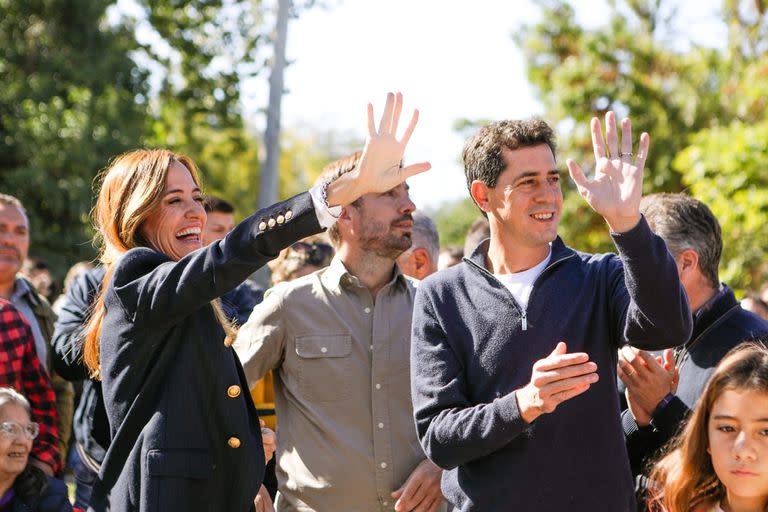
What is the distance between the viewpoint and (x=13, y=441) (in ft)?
15.1

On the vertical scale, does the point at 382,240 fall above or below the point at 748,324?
above

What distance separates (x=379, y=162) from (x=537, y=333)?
0.84 meters

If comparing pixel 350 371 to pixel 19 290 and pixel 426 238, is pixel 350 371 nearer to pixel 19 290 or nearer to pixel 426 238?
pixel 426 238

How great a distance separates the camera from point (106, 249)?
149 inches

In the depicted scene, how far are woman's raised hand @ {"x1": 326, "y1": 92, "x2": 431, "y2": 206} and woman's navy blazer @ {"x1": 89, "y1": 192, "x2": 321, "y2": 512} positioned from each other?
0.42 ft

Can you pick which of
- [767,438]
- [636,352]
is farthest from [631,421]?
[767,438]

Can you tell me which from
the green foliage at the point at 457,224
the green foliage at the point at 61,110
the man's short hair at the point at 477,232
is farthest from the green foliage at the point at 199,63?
the man's short hair at the point at 477,232

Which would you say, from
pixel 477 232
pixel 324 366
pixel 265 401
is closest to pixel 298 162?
pixel 477 232

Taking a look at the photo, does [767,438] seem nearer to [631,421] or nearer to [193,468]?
[631,421]

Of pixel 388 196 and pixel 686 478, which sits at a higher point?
pixel 388 196

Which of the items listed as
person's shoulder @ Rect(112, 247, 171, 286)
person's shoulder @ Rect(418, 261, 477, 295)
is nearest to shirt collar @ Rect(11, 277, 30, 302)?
person's shoulder @ Rect(112, 247, 171, 286)

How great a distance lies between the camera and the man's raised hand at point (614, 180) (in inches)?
124

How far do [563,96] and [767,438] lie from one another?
15880 mm

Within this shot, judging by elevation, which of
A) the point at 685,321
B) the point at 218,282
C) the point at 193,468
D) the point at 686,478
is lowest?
the point at 686,478
